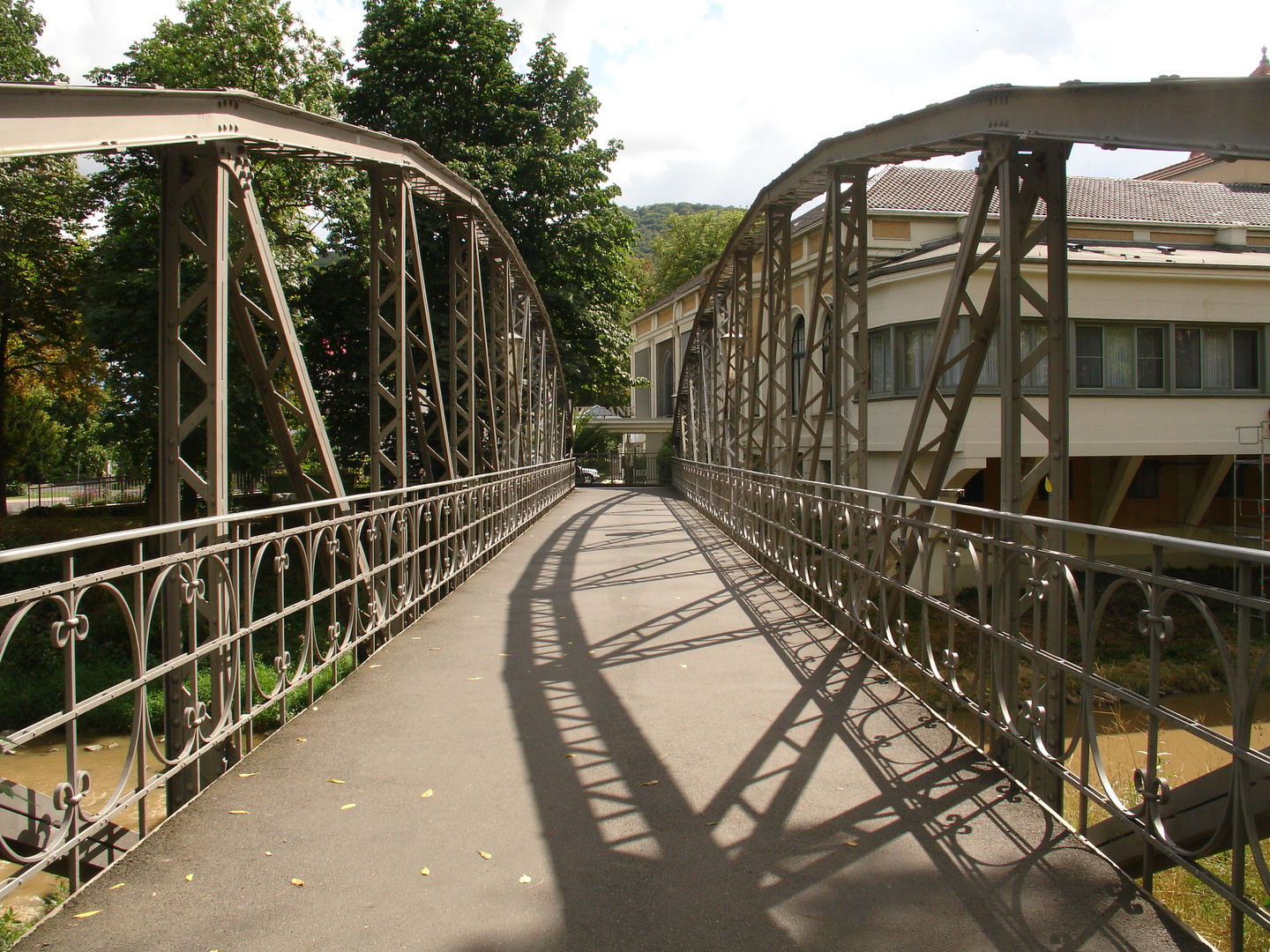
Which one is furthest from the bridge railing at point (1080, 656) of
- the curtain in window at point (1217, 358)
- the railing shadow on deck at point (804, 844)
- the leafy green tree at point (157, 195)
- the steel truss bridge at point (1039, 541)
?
the curtain in window at point (1217, 358)

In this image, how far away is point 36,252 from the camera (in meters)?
22.1

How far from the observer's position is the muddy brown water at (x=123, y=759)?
8.37 m

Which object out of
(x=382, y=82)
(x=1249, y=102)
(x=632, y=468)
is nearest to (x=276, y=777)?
(x=1249, y=102)

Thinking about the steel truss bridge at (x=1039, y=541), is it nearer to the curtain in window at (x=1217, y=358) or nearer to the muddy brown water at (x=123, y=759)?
the muddy brown water at (x=123, y=759)

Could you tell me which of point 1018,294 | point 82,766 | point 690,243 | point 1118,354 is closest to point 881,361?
point 1118,354

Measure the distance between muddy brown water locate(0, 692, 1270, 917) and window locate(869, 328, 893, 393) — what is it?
9.01 metres

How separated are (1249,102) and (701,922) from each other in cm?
393

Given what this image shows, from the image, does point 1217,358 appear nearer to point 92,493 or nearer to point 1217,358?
point 1217,358

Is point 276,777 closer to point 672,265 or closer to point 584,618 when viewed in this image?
point 584,618

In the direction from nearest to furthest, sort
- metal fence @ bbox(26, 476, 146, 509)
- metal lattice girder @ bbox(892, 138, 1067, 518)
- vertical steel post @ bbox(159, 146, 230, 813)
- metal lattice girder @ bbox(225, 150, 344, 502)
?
1. metal lattice girder @ bbox(892, 138, 1067, 518)
2. vertical steel post @ bbox(159, 146, 230, 813)
3. metal lattice girder @ bbox(225, 150, 344, 502)
4. metal fence @ bbox(26, 476, 146, 509)

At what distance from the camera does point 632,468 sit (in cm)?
4825

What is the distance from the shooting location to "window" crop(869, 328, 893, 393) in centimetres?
2289

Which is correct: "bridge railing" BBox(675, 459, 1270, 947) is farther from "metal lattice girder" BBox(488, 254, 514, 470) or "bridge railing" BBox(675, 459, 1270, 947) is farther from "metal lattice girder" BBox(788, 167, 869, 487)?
"metal lattice girder" BBox(488, 254, 514, 470)

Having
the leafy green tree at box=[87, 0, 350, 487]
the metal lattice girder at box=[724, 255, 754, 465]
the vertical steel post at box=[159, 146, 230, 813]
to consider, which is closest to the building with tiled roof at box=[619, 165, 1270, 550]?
Answer: the metal lattice girder at box=[724, 255, 754, 465]
